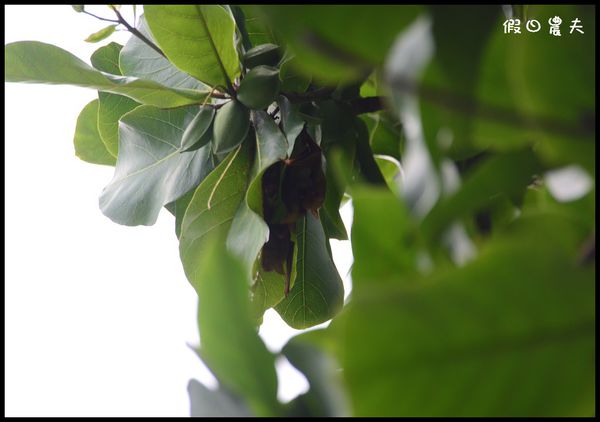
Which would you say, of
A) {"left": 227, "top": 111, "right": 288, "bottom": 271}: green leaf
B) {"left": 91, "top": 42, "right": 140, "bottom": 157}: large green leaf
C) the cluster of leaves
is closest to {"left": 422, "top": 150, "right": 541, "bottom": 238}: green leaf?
the cluster of leaves

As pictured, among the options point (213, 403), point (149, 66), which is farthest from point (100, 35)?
point (213, 403)

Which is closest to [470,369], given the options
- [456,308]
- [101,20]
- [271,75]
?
[456,308]

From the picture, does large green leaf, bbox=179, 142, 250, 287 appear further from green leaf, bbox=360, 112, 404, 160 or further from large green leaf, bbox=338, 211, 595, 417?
large green leaf, bbox=338, 211, 595, 417

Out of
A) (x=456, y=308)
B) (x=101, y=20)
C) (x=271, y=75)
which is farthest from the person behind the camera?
(x=101, y=20)

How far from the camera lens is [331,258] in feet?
1.66

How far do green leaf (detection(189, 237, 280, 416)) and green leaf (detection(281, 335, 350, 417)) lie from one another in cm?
2

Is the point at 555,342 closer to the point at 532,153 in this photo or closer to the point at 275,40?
the point at 532,153

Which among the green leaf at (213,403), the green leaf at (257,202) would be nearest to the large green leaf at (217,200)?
the green leaf at (257,202)

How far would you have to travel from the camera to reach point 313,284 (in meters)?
0.51

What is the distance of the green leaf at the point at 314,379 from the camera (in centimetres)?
19

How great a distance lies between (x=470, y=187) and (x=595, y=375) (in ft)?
0.15

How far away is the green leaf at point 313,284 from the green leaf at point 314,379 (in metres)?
0.27

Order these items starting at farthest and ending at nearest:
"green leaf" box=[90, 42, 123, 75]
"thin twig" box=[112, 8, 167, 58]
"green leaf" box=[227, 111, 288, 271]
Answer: "green leaf" box=[90, 42, 123, 75], "thin twig" box=[112, 8, 167, 58], "green leaf" box=[227, 111, 288, 271]

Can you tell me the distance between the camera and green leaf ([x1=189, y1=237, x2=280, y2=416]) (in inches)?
6.1
